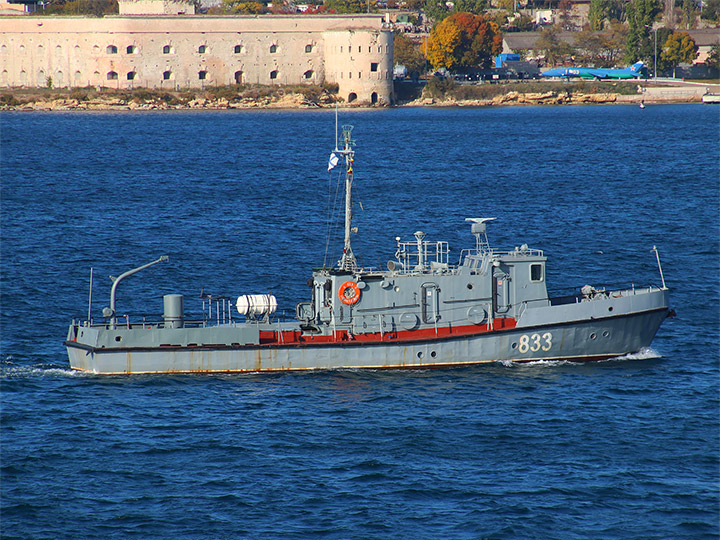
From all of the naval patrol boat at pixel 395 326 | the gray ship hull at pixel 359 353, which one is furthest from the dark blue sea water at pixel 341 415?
the naval patrol boat at pixel 395 326

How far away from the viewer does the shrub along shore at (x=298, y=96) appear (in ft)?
618

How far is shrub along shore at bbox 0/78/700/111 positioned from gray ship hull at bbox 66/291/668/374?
→ 487 ft

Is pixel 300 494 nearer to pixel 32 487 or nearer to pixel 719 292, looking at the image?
pixel 32 487

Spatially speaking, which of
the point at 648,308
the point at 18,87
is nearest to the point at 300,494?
the point at 648,308

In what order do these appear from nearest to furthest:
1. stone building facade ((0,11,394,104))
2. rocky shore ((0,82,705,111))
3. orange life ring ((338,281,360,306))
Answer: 1. orange life ring ((338,281,360,306))
2. rocky shore ((0,82,705,111))
3. stone building facade ((0,11,394,104))

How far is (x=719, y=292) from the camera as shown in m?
53.1

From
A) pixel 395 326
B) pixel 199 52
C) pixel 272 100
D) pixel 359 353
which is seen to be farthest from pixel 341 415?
pixel 199 52

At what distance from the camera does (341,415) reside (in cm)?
3472

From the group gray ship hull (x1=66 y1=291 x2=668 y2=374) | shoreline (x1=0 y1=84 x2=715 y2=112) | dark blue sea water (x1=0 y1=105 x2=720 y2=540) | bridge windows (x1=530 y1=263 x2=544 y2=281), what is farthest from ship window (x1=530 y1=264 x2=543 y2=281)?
shoreline (x1=0 y1=84 x2=715 y2=112)

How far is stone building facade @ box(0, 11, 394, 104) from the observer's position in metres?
188

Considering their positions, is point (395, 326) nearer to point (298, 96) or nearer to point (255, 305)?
point (255, 305)

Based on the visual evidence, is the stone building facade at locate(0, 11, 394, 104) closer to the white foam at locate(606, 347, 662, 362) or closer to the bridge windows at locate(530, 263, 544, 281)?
the white foam at locate(606, 347, 662, 362)

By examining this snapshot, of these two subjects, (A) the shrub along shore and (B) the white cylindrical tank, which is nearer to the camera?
(B) the white cylindrical tank

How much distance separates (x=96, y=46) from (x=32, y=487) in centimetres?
17050
